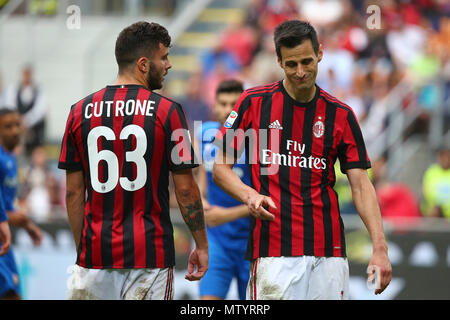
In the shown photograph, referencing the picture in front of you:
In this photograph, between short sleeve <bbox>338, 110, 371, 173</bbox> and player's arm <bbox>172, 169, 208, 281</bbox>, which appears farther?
short sleeve <bbox>338, 110, 371, 173</bbox>

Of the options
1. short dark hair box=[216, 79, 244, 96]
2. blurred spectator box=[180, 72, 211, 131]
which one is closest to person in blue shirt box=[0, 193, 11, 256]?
short dark hair box=[216, 79, 244, 96]

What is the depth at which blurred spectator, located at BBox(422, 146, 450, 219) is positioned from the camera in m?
10.4

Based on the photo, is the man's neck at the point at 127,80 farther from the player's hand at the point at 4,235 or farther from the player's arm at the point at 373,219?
the player's hand at the point at 4,235

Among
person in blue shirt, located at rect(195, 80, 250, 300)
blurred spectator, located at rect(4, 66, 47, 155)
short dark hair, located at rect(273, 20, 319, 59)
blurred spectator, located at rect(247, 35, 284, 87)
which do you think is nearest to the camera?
short dark hair, located at rect(273, 20, 319, 59)

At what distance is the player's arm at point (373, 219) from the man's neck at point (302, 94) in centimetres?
50

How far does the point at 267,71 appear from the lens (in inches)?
489

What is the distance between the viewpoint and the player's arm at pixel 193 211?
4551mm

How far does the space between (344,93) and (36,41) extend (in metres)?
6.38

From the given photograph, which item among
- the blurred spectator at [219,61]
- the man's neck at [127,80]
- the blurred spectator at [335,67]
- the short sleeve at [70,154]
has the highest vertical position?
the blurred spectator at [219,61]

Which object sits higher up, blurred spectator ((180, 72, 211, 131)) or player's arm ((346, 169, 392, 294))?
blurred spectator ((180, 72, 211, 131))

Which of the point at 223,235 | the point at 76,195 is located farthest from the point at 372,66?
the point at 76,195

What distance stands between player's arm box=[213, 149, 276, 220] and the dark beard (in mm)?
612

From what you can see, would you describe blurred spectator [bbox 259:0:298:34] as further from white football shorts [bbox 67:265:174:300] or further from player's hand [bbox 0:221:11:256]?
white football shorts [bbox 67:265:174:300]

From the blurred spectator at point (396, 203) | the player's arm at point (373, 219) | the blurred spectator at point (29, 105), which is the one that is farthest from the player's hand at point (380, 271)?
the blurred spectator at point (29, 105)
